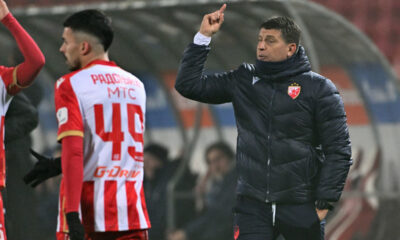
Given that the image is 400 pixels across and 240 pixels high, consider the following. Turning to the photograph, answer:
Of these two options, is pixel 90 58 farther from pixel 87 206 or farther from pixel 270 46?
pixel 270 46

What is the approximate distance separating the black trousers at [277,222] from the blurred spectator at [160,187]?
14.1 feet

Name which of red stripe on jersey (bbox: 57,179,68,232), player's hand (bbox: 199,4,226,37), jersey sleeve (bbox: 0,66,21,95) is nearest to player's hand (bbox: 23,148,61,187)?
red stripe on jersey (bbox: 57,179,68,232)

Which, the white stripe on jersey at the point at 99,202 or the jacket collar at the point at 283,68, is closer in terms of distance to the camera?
the white stripe on jersey at the point at 99,202

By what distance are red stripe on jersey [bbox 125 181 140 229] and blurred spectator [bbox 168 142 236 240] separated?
442 centimetres

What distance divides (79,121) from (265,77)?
100 centimetres

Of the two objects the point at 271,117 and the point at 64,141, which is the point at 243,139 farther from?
the point at 64,141

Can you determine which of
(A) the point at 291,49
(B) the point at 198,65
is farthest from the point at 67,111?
(A) the point at 291,49

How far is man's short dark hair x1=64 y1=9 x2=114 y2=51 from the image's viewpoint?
3.71 metres

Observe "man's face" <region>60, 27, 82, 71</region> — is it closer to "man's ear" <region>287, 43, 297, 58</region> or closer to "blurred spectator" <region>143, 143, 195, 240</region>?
"man's ear" <region>287, 43, 297, 58</region>

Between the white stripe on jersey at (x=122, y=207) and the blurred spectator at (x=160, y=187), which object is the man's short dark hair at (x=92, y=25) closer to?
the white stripe on jersey at (x=122, y=207)

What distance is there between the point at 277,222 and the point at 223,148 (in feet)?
13.8

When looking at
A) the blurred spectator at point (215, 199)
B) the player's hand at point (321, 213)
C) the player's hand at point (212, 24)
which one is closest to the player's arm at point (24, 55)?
the player's hand at point (212, 24)

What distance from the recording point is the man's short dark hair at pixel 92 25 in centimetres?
371

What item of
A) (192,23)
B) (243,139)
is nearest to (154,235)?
(192,23)
